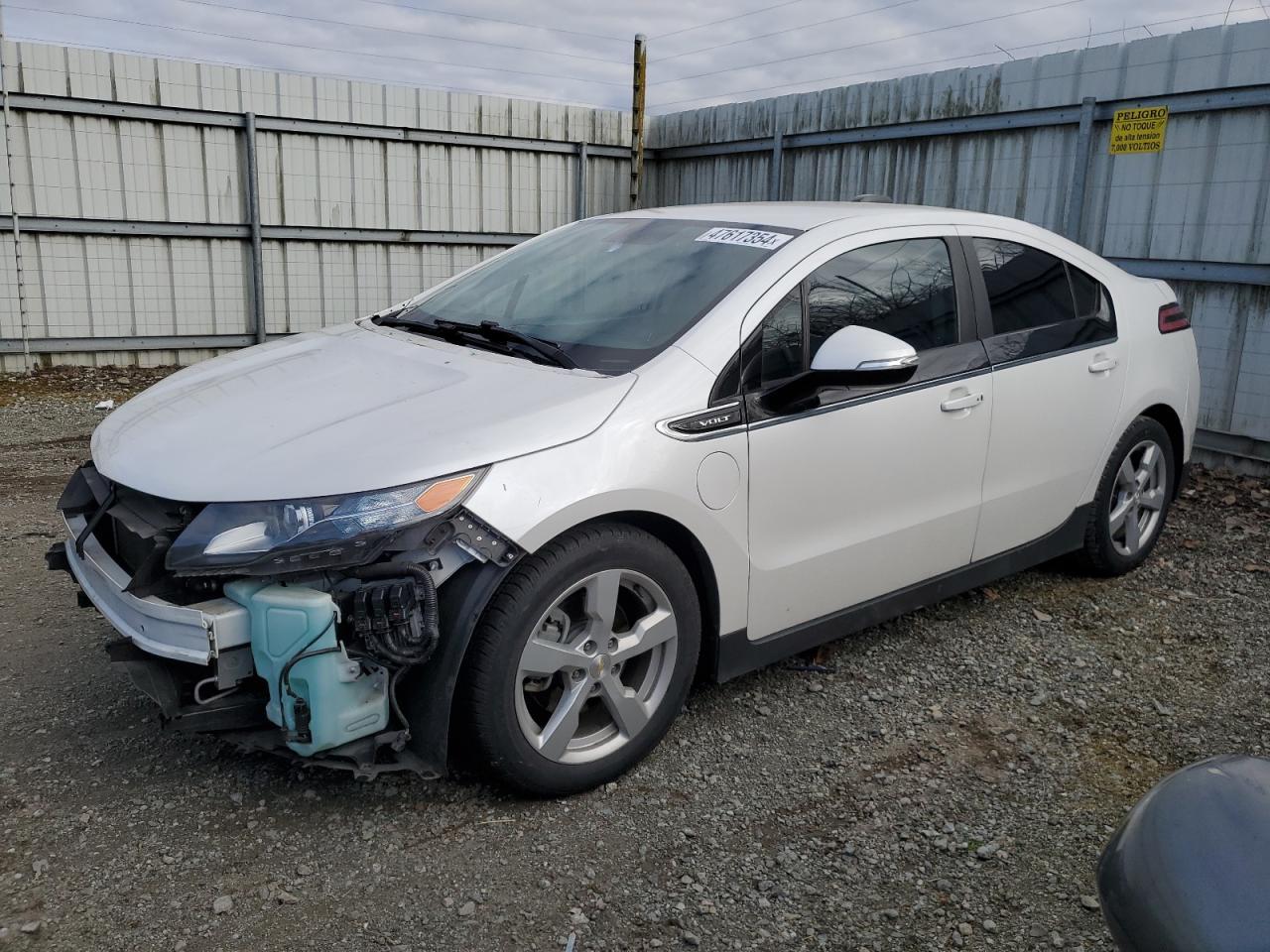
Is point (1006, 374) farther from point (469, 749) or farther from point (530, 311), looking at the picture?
point (469, 749)

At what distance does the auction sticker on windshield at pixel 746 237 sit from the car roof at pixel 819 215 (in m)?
0.08

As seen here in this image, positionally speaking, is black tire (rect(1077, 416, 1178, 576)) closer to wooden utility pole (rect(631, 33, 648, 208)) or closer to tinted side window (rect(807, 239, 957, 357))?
tinted side window (rect(807, 239, 957, 357))

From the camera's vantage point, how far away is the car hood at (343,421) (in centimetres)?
263

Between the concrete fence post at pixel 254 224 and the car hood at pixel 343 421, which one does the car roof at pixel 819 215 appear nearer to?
the car hood at pixel 343 421

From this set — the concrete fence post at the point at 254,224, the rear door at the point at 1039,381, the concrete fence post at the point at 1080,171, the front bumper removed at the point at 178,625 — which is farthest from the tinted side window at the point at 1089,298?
the concrete fence post at the point at 254,224

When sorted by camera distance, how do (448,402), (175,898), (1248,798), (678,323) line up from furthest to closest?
(678,323)
(448,402)
(175,898)
(1248,798)

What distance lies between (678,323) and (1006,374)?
4.59ft

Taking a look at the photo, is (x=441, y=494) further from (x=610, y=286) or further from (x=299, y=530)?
(x=610, y=286)

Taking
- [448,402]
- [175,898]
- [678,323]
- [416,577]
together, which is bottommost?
[175,898]

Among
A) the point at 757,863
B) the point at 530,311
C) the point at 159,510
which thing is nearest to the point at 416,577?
the point at 159,510

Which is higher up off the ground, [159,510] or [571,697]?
[159,510]

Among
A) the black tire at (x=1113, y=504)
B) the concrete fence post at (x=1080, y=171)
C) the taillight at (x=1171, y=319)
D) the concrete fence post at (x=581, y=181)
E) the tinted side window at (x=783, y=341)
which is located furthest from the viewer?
the concrete fence post at (x=581, y=181)

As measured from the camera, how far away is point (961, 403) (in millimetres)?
3727

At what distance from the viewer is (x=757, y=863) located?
2764 mm
